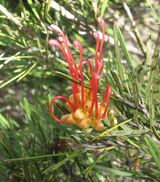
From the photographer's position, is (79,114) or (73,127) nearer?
(79,114)

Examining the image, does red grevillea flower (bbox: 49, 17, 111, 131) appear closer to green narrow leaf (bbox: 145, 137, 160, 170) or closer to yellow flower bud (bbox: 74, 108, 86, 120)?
yellow flower bud (bbox: 74, 108, 86, 120)

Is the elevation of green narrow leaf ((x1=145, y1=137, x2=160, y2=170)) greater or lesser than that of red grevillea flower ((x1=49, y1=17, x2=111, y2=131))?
lesser

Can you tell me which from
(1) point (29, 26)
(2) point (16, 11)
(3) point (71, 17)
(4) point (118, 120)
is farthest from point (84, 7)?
(4) point (118, 120)

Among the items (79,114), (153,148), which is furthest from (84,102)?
(153,148)

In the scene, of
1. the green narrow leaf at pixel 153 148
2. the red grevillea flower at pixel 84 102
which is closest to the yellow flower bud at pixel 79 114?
the red grevillea flower at pixel 84 102

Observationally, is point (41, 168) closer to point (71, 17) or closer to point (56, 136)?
point (56, 136)

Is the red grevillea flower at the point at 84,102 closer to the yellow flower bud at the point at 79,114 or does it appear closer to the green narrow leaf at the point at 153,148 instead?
the yellow flower bud at the point at 79,114

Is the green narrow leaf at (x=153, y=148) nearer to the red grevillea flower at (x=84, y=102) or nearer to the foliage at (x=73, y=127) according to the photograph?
the foliage at (x=73, y=127)

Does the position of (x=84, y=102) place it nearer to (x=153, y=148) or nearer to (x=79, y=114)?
(x=79, y=114)

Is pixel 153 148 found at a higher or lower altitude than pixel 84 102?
lower

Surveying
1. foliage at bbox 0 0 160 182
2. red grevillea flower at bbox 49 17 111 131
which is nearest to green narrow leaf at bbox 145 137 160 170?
foliage at bbox 0 0 160 182

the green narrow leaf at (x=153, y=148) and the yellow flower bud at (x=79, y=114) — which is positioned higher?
the yellow flower bud at (x=79, y=114)
